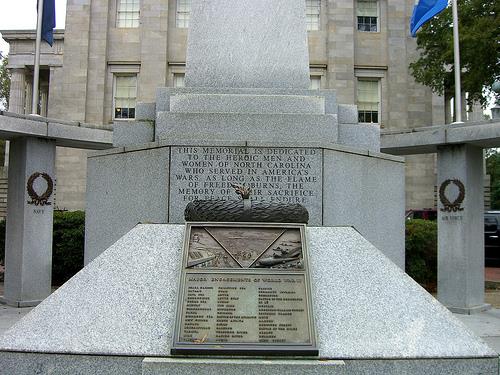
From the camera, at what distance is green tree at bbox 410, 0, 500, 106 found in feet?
64.8

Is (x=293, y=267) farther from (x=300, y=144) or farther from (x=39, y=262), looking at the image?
(x=39, y=262)

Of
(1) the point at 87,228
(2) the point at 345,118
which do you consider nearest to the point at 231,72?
(2) the point at 345,118

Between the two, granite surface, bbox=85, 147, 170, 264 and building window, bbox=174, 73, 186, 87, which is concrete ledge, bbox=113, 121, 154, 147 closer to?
granite surface, bbox=85, 147, 170, 264

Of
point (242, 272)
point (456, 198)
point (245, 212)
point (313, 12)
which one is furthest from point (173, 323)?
point (313, 12)

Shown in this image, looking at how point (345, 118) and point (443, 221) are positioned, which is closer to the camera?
point (345, 118)

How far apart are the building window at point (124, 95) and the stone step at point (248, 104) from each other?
2151 centimetres

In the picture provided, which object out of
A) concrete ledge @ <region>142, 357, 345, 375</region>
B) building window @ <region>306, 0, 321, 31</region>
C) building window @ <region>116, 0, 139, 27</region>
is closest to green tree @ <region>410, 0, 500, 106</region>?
building window @ <region>306, 0, 321, 31</region>

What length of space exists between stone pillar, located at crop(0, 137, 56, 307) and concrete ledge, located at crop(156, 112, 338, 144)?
587 cm

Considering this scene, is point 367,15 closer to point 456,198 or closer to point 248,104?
point 456,198

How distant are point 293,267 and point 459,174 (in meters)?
8.06

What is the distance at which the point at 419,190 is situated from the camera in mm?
27516

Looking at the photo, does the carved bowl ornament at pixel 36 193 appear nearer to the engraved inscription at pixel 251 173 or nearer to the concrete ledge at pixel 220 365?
the engraved inscription at pixel 251 173

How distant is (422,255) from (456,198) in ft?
14.1

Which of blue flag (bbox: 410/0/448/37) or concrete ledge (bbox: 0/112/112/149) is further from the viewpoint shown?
blue flag (bbox: 410/0/448/37)
